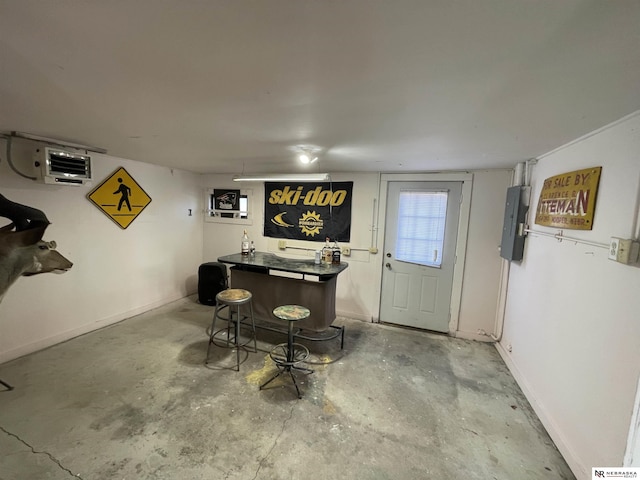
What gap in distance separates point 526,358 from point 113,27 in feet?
12.0

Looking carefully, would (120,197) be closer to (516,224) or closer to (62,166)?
(62,166)

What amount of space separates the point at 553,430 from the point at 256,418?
2.25m

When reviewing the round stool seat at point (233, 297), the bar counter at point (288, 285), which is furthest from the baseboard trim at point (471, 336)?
the round stool seat at point (233, 297)

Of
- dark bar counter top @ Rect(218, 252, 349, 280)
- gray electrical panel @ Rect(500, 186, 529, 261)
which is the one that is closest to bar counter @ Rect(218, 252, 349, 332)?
dark bar counter top @ Rect(218, 252, 349, 280)

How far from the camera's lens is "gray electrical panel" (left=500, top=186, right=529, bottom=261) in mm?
2785

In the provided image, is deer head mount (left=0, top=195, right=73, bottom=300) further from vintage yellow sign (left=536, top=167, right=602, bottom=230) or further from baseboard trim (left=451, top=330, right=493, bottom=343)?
baseboard trim (left=451, top=330, right=493, bottom=343)

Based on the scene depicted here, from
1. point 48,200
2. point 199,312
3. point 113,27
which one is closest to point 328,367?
point 199,312

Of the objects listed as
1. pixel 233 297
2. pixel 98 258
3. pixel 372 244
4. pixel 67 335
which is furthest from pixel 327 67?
pixel 67 335

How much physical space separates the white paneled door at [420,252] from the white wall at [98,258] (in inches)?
136

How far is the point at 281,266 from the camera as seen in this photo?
3121 mm

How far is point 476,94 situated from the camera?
1.29m

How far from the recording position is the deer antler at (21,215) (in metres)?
1.29


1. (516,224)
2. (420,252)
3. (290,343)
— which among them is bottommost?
(290,343)

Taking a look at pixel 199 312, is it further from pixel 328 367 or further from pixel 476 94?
pixel 476 94
